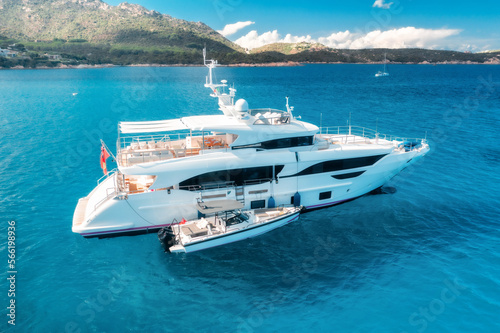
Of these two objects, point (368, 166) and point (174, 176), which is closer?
point (174, 176)

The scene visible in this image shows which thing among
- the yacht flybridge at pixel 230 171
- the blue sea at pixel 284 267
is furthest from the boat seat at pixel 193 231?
the yacht flybridge at pixel 230 171

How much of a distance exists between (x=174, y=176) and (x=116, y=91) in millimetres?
64417

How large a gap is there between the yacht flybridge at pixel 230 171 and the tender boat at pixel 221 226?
2.89ft

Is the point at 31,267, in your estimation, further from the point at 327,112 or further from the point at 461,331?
the point at 327,112

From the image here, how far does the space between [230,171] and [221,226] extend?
3.30 m

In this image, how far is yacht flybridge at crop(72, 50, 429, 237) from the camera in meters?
17.7

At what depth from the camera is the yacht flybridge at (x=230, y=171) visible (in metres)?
17.7

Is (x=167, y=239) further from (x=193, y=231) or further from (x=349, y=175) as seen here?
(x=349, y=175)

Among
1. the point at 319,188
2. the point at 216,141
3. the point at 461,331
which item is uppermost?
the point at 216,141

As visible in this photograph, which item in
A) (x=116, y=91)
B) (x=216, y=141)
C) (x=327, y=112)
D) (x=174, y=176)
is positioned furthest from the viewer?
(x=116, y=91)

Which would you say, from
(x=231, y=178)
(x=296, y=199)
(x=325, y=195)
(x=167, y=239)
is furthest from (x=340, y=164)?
(x=167, y=239)

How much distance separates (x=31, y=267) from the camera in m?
16.0

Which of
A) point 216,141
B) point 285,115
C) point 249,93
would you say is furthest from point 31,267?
point 249,93

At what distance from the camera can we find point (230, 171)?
1908 centimetres
